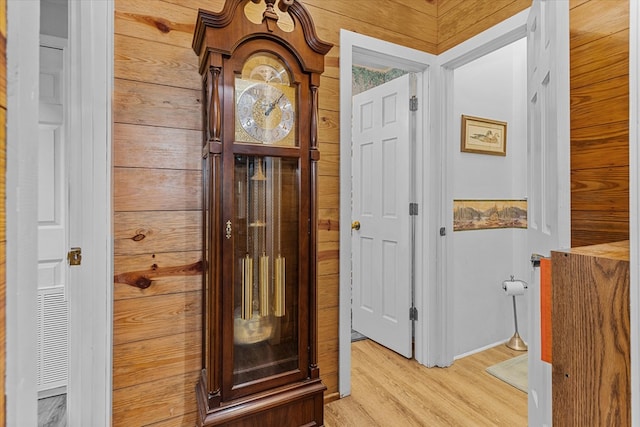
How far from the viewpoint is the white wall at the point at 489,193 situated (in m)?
2.59

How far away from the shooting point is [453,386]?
217 centimetres

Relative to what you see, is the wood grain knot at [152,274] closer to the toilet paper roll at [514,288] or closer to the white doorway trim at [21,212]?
the white doorway trim at [21,212]

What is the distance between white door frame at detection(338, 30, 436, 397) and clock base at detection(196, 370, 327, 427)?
48 centimetres

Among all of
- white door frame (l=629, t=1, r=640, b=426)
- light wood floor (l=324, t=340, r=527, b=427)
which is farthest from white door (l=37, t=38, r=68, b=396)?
white door frame (l=629, t=1, r=640, b=426)

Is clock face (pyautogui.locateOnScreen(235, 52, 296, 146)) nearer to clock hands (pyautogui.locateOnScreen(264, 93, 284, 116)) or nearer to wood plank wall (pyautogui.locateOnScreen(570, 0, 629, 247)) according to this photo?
clock hands (pyautogui.locateOnScreen(264, 93, 284, 116))

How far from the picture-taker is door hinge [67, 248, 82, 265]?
1350 millimetres

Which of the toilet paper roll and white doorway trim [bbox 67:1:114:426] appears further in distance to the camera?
the toilet paper roll

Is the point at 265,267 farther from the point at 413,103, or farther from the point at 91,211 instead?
the point at 413,103

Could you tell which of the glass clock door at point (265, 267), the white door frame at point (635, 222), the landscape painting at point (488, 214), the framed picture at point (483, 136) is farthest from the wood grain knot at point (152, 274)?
the framed picture at point (483, 136)

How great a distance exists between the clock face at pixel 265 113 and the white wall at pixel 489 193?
1389 mm

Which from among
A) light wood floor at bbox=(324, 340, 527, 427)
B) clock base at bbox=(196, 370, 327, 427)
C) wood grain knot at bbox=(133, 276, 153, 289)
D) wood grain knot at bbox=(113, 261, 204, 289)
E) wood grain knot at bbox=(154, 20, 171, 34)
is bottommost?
light wood floor at bbox=(324, 340, 527, 427)

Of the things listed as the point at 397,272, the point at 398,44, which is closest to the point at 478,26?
the point at 398,44

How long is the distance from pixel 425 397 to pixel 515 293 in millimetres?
1137

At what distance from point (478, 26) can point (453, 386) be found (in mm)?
2226
